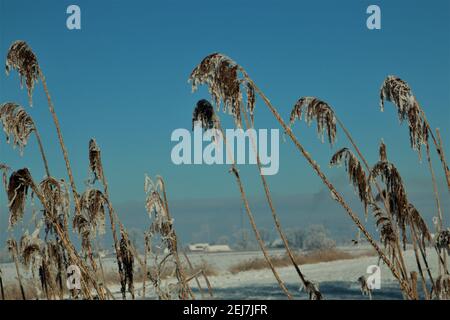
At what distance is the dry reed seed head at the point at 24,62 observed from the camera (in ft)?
10.3

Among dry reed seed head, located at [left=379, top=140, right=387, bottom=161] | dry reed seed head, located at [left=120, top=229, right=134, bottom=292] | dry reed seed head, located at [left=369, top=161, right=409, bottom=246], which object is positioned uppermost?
dry reed seed head, located at [left=379, top=140, right=387, bottom=161]

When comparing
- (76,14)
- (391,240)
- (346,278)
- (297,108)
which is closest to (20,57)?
(76,14)

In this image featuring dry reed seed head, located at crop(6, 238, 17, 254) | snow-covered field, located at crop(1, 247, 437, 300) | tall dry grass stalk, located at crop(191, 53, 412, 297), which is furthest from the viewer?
snow-covered field, located at crop(1, 247, 437, 300)

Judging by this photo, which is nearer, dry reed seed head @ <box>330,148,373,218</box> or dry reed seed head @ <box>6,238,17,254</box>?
A: dry reed seed head @ <box>330,148,373,218</box>

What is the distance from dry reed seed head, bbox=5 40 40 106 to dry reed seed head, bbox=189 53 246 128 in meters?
0.89

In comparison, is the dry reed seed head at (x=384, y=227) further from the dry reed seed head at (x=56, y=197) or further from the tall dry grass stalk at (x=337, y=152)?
the dry reed seed head at (x=56, y=197)

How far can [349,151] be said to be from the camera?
9.33 feet

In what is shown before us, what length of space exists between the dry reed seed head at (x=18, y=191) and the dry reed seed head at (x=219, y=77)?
0.84m

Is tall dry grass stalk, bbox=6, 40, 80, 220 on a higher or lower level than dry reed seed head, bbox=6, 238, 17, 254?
higher

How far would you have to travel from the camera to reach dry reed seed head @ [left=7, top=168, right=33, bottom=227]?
2.81 meters

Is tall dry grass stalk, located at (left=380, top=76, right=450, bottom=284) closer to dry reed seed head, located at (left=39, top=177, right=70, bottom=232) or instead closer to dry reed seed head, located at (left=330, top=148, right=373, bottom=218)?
dry reed seed head, located at (left=330, top=148, right=373, bottom=218)

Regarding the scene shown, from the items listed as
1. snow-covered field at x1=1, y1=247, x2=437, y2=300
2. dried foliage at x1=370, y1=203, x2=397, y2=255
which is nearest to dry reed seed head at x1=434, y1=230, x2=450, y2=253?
dried foliage at x1=370, y1=203, x2=397, y2=255
